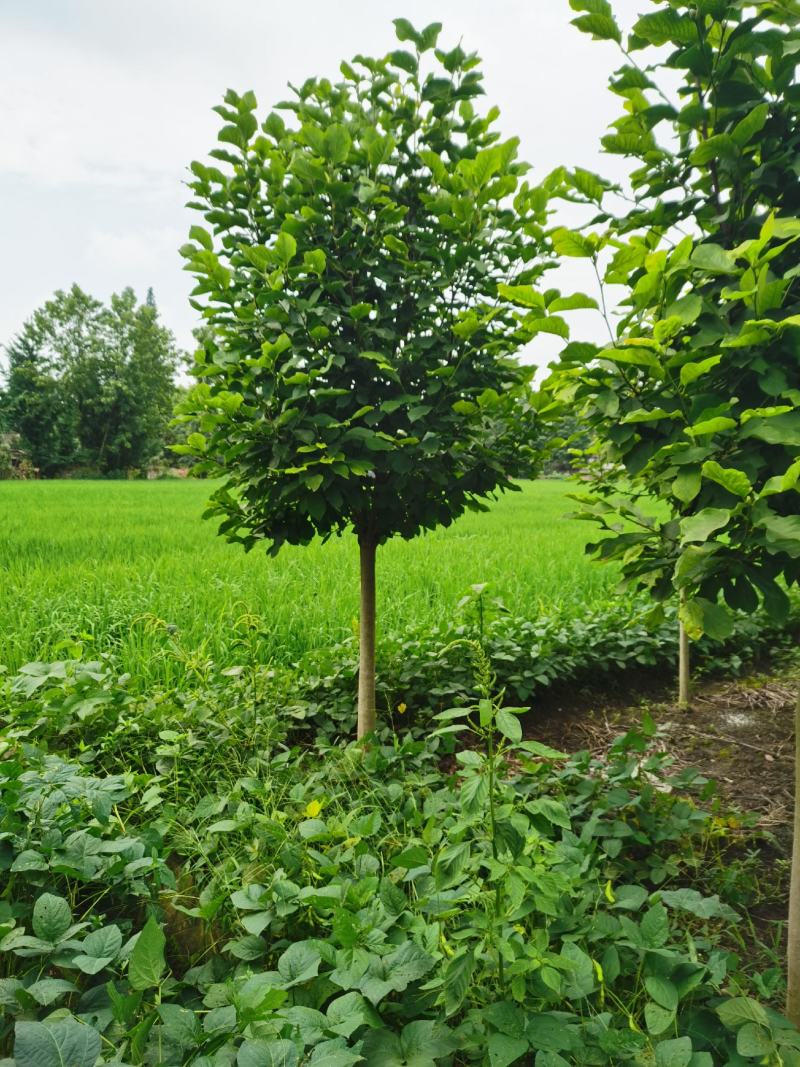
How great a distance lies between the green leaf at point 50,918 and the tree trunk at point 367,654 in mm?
1501

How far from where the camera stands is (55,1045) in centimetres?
107

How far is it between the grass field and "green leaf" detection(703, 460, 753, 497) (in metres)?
2.40

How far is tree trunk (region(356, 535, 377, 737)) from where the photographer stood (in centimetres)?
296

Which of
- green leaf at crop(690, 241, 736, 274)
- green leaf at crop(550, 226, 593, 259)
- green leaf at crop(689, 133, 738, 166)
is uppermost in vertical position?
green leaf at crop(689, 133, 738, 166)

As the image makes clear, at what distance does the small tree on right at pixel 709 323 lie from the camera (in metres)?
1.30

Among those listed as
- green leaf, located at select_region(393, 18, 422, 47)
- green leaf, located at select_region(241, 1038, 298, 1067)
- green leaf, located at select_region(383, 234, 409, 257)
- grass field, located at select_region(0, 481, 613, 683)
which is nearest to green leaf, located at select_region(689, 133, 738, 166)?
green leaf, located at select_region(383, 234, 409, 257)

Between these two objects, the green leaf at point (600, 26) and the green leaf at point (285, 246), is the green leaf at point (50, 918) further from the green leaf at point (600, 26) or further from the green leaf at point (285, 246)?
the green leaf at point (600, 26)

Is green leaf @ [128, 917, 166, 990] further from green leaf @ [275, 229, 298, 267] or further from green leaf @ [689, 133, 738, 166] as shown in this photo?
green leaf @ [689, 133, 738, 166]

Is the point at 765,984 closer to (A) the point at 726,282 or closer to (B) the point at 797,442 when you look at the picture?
(B) the point at 797,442

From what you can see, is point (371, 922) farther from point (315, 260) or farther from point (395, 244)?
point (395, 244)

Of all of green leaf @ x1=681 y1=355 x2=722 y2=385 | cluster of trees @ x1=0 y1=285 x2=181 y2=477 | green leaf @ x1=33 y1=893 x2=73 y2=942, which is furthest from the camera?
cluster of trees @ x1=0 y1=285 x2=181 y2=477

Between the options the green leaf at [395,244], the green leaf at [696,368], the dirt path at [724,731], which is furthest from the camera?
the dirt path at [724,731]

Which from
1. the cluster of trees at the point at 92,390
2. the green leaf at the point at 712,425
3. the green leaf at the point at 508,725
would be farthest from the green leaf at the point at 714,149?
the cluster of trees at the point at 92,390

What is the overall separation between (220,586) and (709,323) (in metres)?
4.32
